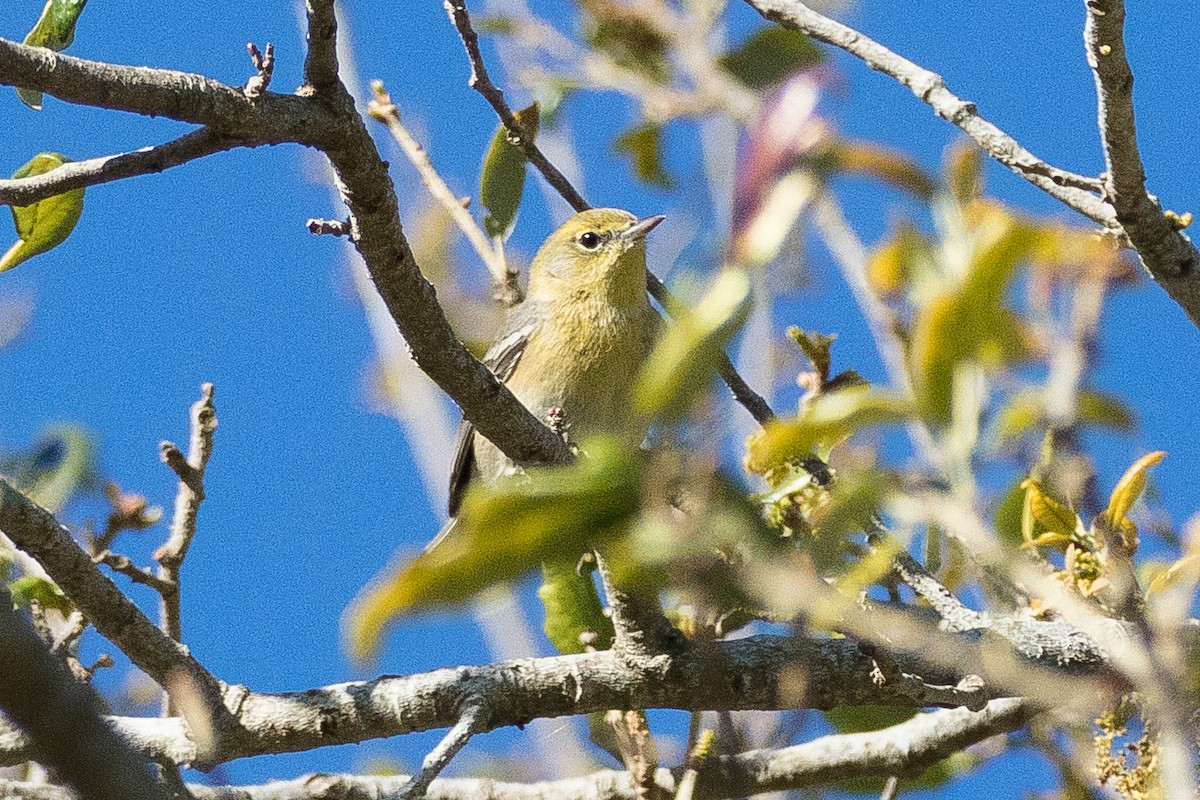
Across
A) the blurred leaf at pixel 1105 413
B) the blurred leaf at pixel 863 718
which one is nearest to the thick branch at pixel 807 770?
the blurred leaf at pixel 863 718

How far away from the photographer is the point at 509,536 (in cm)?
87

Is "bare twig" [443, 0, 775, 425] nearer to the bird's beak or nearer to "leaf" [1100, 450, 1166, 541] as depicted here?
"leaf" [1100, 450, 1166, 541]

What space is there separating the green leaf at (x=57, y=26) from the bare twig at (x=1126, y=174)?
1871 millimetres

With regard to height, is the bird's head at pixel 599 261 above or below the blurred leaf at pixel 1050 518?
above

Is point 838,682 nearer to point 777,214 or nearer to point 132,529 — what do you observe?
point 132,529

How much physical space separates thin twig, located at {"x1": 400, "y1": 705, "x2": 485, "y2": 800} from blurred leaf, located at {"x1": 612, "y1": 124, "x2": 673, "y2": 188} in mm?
1176

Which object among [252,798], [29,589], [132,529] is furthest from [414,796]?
[132,529]

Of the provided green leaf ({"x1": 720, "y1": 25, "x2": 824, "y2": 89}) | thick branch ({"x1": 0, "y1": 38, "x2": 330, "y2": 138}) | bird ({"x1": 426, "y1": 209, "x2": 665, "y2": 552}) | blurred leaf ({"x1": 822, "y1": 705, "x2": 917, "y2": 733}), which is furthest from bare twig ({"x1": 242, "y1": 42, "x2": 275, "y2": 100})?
bird ({"x1": 426, "y1": 209, "x2": 665, "y2": 552})

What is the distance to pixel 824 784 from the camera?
3525 millimetres

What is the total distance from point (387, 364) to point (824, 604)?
4756 millimetres

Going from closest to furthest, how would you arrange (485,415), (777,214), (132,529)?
1. (777,214)
2. (485,415)
3. (132,529)

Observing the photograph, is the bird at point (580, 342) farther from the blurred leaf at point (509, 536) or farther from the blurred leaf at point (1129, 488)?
the blurred leaf at point (509, 536)

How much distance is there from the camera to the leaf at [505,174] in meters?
4.02

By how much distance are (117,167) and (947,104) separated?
174 centimetres
